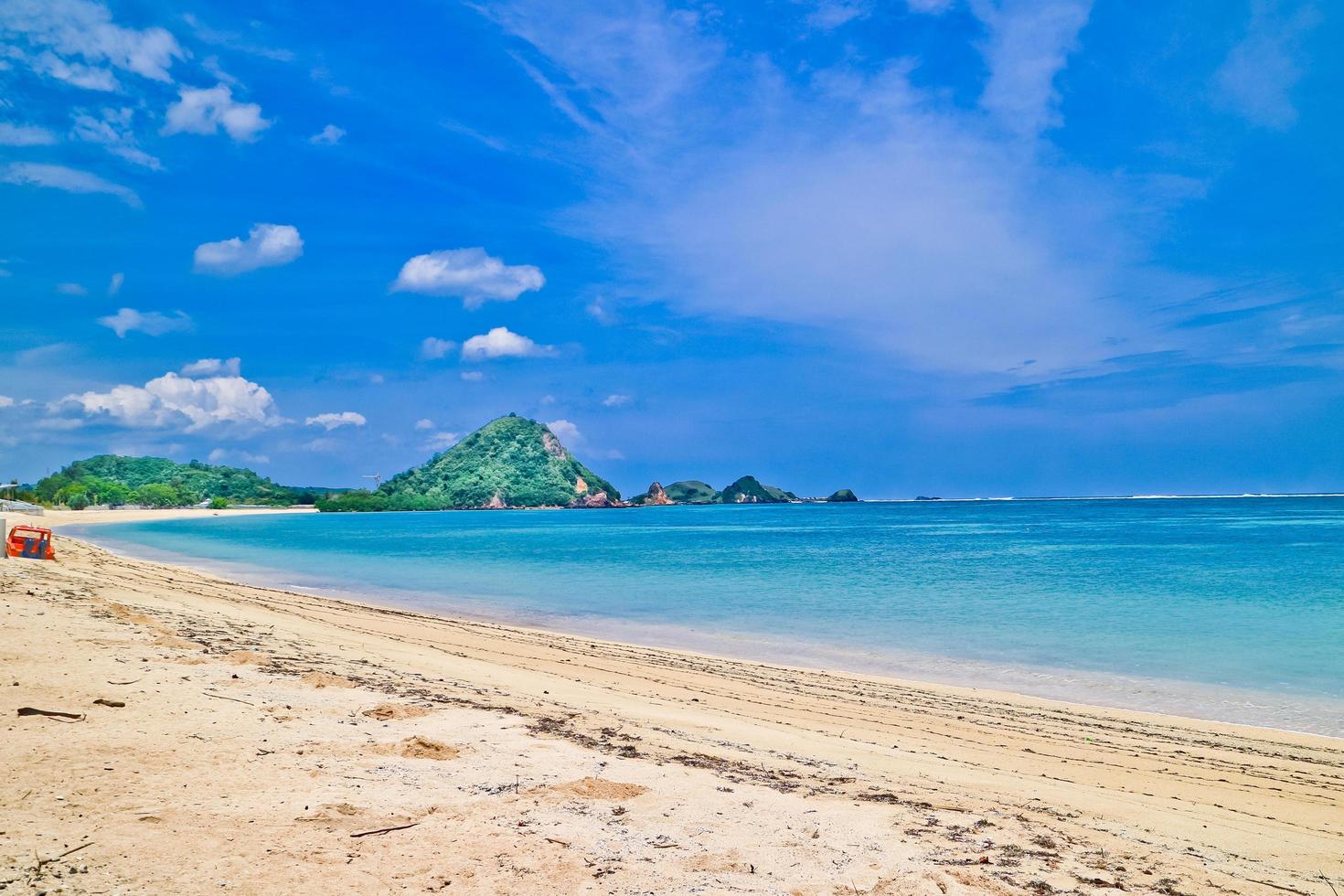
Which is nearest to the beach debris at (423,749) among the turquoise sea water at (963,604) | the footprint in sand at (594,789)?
the footprint in sand at (594,789)

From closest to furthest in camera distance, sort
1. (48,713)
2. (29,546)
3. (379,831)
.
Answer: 1. (379,831)
2. (48,713)
3. (29,546)

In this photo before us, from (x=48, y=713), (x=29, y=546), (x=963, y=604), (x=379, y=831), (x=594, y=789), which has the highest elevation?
(x=29, y=546)

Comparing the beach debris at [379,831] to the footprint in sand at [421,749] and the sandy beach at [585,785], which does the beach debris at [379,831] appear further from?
the footprint in sand at [421,749]

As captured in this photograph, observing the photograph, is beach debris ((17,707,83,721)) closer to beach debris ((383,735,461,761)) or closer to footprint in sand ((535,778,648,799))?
beach debris ((383,735,461,761))

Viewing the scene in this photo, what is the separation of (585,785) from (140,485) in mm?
211699

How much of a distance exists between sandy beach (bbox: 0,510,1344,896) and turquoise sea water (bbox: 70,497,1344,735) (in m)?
3.54

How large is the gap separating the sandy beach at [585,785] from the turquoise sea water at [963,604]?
3.54 metres

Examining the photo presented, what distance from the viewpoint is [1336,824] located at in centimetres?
661

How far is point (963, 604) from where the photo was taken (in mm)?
23328

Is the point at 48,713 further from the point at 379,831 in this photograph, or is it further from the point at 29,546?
the point at 29,546

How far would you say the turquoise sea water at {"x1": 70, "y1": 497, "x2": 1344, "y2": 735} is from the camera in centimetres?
1377

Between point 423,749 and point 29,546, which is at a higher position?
point 29,546

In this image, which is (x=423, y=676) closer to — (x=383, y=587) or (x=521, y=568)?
(x=383, y=587)

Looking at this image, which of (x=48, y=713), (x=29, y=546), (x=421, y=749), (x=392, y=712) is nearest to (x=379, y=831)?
(x=421, y=749)
